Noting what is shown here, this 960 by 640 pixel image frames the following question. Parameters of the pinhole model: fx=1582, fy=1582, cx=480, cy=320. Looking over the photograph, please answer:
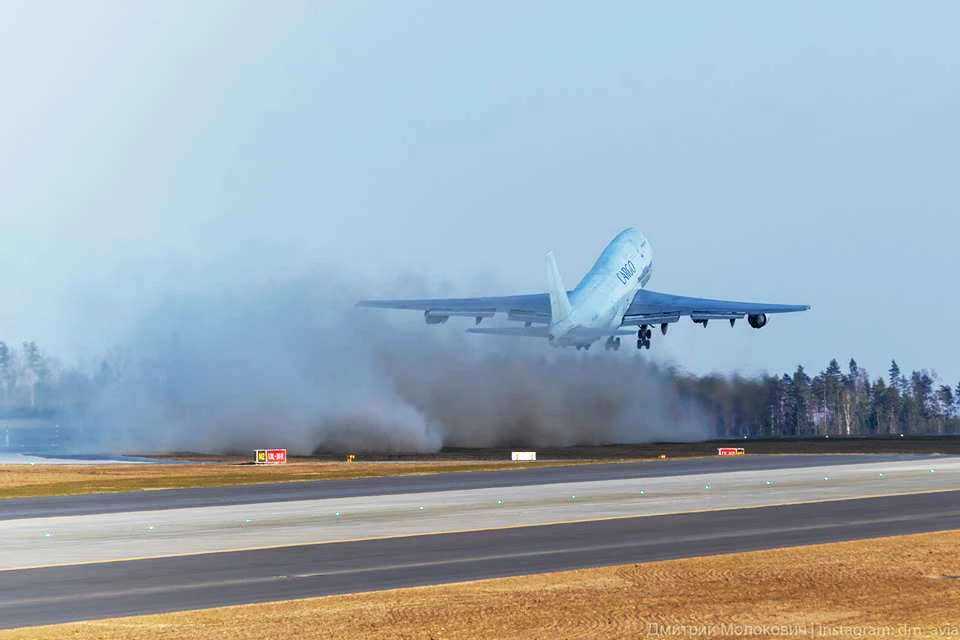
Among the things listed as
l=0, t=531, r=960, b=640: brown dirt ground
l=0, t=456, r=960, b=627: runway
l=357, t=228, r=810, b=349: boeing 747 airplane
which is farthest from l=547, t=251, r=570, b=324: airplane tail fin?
l=0, t=531, r=960, b=640: brown dirt ground

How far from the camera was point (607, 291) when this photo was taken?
116 metres

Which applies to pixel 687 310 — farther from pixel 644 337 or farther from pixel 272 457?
pixel 272 457

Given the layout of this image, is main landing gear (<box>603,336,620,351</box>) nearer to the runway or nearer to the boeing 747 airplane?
the boeing 747 airplane

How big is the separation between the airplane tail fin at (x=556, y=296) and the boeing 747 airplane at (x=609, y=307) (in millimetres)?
92

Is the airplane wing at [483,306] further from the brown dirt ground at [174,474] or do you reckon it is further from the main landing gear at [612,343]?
the brown dirt ground at [174,474]

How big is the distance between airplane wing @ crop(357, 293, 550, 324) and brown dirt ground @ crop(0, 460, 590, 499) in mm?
21672

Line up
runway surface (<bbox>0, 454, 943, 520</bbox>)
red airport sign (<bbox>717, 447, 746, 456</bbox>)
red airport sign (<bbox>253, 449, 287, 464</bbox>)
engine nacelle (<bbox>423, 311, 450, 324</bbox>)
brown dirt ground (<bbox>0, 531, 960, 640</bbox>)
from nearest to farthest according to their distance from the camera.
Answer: brown dirt ground (<bbox>0, 531, 960, 640</bbox>)
runway surface (<bbox>0, 454, 943, 520</bbox>)
red airport sign (<bbox>253, 449, 287, 464</bbox>)
red airport sign (<bbox>717, 447, 746, 456</bbox>)
engine nacelle (<bbox>423, 311, 450, 324</bbox>)

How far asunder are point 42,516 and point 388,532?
631 inches

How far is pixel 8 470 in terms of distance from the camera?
289 feet

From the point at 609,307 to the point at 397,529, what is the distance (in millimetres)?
70380

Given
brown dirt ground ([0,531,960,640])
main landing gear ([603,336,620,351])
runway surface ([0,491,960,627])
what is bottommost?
brown dirt ground ([0,531,960,640])

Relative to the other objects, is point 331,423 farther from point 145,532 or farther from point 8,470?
point 145,532

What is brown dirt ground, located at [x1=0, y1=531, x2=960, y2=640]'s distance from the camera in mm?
26734

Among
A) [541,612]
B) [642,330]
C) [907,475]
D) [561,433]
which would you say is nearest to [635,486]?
[907,475]
